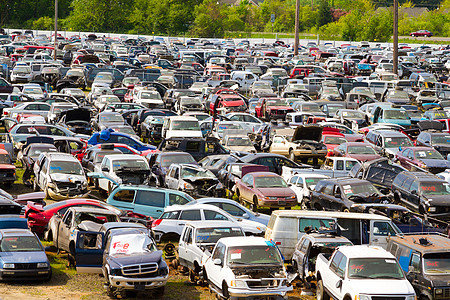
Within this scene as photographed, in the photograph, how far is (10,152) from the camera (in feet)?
103

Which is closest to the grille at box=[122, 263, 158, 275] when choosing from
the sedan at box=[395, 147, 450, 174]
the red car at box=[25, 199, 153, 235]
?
the red car at box=[25, 199, 153, 235]

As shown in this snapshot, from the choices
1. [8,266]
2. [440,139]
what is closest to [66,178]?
[8,266]

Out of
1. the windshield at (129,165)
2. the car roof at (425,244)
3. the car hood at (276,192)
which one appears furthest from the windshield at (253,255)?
the windshield at (129,165)

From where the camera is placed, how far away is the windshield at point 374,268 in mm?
15961

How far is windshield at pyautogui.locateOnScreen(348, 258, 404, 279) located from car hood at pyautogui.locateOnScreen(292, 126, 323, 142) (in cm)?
1769

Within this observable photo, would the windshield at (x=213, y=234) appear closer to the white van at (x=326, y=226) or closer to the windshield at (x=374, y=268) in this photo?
the white van at (x=326, y=226)

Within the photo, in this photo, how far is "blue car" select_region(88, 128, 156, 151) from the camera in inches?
1280

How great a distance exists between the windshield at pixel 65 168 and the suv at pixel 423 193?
11.2m

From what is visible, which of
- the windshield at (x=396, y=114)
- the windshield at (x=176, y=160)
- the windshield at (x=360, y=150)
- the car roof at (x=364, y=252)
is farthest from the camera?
the windshield at (x=396, y=114)

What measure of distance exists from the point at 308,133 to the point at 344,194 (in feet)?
31.6

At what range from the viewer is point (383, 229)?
821 inches

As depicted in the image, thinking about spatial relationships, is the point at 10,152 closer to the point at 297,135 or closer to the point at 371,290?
the point at 297,135

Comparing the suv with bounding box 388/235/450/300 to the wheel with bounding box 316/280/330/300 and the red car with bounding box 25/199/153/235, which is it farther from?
the red car with bounding box 25/199/153/235

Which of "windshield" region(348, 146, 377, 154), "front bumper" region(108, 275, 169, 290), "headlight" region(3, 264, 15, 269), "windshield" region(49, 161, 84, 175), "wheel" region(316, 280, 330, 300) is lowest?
"wheel" region(316, 280, 330, 300)
